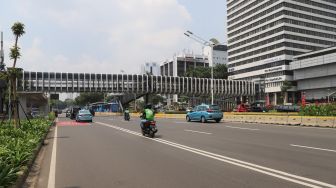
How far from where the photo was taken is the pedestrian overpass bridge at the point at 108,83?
3484 inches

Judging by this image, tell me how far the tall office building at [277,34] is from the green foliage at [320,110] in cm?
8422

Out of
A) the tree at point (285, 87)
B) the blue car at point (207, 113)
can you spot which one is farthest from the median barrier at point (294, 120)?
the tree at point (285, 87)

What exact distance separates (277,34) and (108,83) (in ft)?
168

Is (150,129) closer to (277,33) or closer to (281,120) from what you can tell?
(281,120)

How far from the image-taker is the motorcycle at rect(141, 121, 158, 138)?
19.4m

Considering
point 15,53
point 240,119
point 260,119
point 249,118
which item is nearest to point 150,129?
point 15,53

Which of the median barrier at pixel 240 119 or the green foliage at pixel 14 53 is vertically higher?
the green foliage at pixel 14 53

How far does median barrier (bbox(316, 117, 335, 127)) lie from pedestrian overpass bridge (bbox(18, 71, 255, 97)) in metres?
64.1

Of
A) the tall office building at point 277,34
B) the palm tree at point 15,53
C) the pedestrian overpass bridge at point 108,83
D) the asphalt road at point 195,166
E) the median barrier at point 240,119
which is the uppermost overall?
the tall office building at point 277,34

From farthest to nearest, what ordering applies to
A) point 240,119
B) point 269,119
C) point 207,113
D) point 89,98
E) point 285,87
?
point 89,98 < point 285,87 < point 240,119 < point 207,113 < point 269,119

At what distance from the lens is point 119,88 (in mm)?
96062

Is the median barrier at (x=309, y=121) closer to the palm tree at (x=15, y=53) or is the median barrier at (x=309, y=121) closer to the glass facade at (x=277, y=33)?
the palm tree at (x=15, y=53)

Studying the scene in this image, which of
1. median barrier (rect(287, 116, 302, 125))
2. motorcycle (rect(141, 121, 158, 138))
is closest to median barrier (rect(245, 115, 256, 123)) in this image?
median barrier (rect(287, 116, 302, 125))

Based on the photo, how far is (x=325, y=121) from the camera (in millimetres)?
26391
